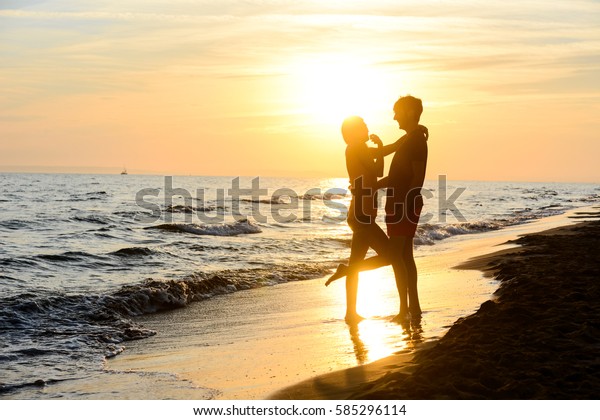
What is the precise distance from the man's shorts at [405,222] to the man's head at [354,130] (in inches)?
35.0

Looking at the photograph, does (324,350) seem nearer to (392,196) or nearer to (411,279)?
(411,279)

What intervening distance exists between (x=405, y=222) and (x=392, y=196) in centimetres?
31

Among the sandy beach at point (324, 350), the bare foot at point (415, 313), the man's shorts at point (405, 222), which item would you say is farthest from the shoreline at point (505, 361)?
the man's shorts at point (405, 222)

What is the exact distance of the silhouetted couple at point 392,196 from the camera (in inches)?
277

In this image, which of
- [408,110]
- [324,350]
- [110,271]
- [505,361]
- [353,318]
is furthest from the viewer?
[110,271]

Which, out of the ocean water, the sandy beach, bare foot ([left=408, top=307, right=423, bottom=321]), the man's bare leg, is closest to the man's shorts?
A: the man's bare leg

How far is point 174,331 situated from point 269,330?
1.45m

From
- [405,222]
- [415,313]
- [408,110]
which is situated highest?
[408,110]

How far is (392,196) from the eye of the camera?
709 centimetres

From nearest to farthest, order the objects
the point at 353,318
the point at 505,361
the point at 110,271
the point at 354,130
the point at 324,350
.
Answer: the point at 505,361 → the point at 324,350 → the point at 354,130 → the point at 353,318 → the point at 110,271

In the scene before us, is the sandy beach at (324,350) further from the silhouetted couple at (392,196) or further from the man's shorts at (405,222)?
the man's shorts at (405,222)

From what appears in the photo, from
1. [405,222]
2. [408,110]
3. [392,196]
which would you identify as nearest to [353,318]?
[405,222]

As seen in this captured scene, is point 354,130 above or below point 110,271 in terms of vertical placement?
above
